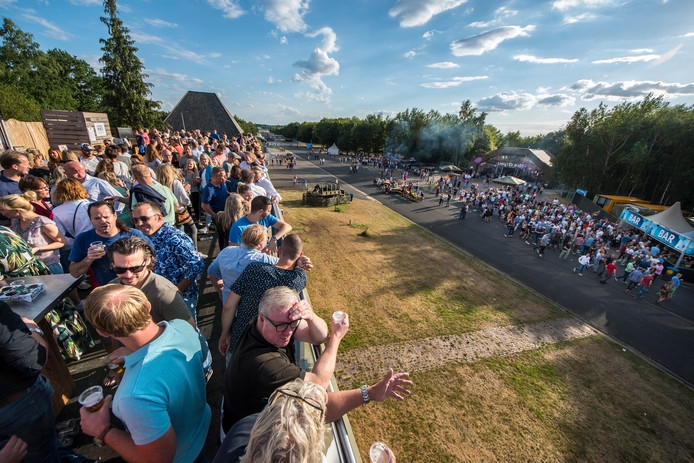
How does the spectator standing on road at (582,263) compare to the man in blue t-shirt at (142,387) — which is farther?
the spectator standing on road at (582,263)

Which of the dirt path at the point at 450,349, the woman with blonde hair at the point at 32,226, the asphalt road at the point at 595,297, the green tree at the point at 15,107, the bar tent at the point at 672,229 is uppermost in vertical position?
the green tree at the point at 15,107

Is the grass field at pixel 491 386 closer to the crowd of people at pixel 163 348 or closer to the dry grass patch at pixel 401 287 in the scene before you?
the dry grass patch at pixel 401 287

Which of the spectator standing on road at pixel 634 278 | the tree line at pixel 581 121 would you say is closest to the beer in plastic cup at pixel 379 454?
the spectator standing on road at pixel 634 278

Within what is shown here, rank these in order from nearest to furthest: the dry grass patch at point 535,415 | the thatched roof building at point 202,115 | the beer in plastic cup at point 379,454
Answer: the beer in plastic cup at point 379,454 → the dry grass patch at point 535,415 → the thatched roof building at point 202,115

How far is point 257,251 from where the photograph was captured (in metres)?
3.27

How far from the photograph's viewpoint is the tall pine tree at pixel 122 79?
89.2 ft

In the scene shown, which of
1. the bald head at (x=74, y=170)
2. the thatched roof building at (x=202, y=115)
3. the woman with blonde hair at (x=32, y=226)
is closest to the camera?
the woman with blonde hair at (x=32, y=226)

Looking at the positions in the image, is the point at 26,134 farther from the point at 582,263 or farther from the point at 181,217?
the point at 582,263

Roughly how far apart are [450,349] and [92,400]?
24.7 ft

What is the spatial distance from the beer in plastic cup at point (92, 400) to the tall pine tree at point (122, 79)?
3593cm

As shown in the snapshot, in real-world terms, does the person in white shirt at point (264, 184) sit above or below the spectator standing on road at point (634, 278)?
above

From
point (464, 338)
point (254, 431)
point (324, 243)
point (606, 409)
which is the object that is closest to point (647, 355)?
point (606, 409)

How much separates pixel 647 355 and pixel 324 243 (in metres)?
12.1

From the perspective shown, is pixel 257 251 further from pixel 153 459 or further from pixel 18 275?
pixel 18 275
